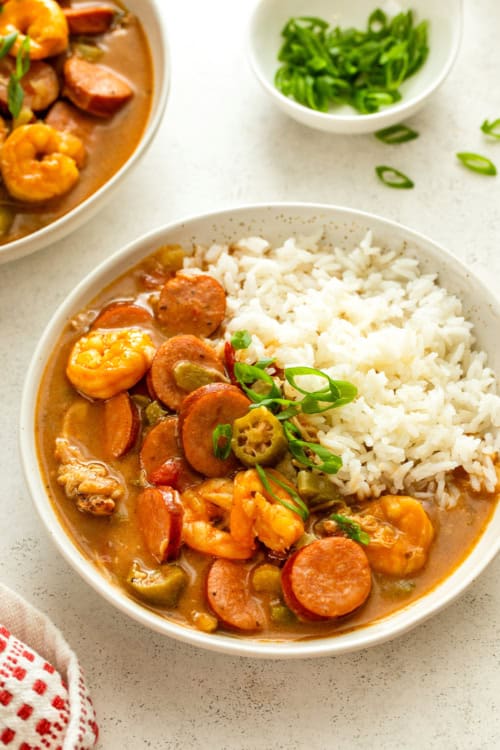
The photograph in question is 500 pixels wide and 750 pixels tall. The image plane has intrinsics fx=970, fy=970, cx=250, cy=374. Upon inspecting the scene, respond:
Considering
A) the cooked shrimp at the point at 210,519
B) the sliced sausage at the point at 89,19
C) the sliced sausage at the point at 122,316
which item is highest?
the sliced sausage at the point at 89,19

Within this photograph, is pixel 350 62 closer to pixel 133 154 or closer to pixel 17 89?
pixel 133 154

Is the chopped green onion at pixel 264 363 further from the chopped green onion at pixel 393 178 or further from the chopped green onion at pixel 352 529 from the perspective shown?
the chopped green onion at pixel 393 178

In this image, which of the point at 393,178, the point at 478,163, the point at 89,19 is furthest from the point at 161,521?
the point at 89,19

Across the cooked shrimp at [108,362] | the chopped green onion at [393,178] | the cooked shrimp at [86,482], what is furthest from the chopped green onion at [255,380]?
the chopped green onion at [393,178]

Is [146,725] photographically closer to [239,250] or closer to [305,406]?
[305,406]

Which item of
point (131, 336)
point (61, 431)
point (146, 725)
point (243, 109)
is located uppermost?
point (243, 109)

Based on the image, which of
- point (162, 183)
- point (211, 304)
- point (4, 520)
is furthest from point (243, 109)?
point (4, 520)

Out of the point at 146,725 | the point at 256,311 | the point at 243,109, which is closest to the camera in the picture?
the point at 146,725
